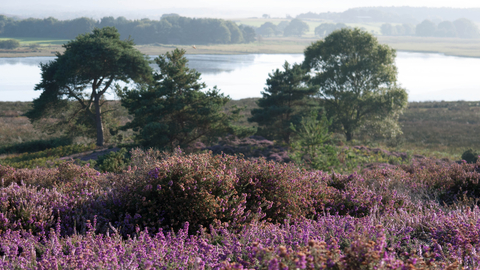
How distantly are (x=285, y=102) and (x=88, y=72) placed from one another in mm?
13381

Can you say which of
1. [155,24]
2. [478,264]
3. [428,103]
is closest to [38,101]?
[478,264]

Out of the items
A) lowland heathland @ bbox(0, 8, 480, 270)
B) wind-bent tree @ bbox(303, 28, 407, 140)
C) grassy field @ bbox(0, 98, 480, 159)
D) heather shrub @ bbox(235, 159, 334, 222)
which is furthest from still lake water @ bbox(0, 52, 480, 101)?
heather shrub @ bbox(235, 159, 334, 222)

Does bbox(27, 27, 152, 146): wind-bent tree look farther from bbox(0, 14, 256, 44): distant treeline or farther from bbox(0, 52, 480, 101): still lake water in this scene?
bbox(0, 14, 256, 44): distant treeline

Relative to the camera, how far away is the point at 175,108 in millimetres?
14352

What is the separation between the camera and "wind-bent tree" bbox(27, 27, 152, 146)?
1992 cm

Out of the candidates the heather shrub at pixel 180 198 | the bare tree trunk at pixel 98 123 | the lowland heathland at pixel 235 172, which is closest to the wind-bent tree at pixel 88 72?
the bare tree trunk at pixel 98 123

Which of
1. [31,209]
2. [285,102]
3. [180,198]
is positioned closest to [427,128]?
[285,102]

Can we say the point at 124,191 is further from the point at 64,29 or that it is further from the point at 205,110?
the point at 64,29

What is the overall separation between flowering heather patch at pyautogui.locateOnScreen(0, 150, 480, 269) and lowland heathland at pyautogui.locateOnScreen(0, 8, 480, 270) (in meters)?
0.03

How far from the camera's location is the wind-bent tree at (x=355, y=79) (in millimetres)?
23141

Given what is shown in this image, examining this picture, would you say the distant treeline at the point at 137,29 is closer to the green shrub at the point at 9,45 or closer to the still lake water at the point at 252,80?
the green shrub at the point at 9,45

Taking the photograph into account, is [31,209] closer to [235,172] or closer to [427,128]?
[235,172]

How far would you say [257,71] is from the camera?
71.8 metres

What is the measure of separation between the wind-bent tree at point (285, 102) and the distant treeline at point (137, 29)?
3979 inches
